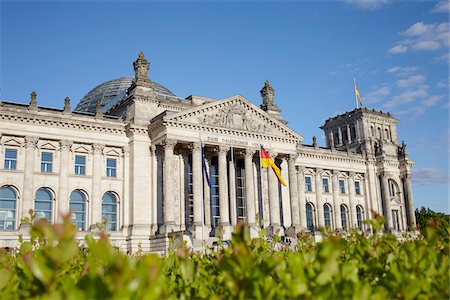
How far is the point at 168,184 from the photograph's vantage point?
45219 millimetres

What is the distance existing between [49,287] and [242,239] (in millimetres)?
2172

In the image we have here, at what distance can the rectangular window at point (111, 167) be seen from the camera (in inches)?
1850

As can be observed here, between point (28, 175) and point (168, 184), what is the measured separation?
1299cm

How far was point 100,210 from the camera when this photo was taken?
4525 cm

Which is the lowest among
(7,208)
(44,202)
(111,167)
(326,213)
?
(326,213)

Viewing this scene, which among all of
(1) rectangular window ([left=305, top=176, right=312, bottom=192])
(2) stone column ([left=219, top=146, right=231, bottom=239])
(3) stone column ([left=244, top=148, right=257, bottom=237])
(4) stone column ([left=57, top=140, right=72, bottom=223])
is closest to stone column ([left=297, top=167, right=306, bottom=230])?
(1) rectangular window ([left=305, top=176, right=312, bottom=192])

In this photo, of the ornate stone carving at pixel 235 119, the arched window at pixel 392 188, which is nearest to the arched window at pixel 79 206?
the ornate stone carving at pixel 235 119

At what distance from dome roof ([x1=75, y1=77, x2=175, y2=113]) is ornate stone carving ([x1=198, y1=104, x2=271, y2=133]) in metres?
13.7

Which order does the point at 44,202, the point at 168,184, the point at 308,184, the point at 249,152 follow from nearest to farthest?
the point at 44,202 < the point at 168,184 < the point at 249,152 < the point at 308,184

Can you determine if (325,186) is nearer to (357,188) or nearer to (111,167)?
(357,188)

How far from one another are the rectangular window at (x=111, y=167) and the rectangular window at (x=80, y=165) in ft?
7.71

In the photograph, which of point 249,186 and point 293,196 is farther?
point 293,196

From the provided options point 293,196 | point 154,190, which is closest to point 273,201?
point 293,196

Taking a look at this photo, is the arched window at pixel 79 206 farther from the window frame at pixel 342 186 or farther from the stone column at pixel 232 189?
the window frame at pixel 342 186
